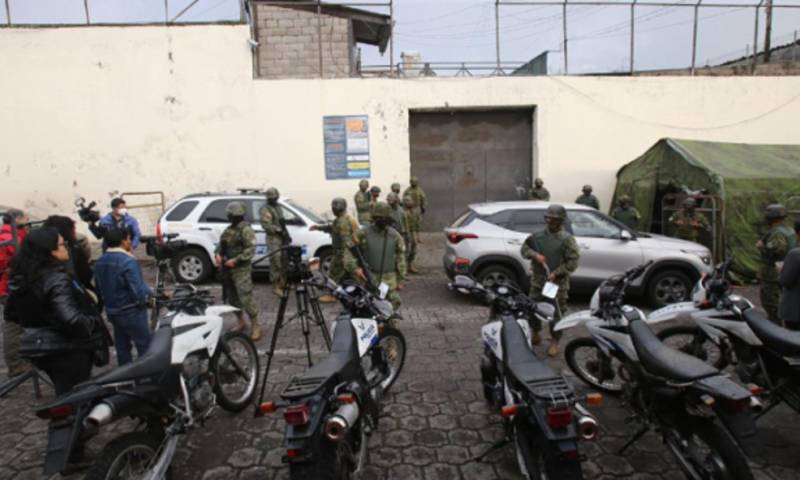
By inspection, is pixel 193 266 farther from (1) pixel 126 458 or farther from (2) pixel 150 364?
(1) pixel 126 458

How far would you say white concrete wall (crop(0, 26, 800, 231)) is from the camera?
13.2 meters

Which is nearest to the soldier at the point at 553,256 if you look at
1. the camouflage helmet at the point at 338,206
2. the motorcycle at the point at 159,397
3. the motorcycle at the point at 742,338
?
the motorcycle at the point at 742,338

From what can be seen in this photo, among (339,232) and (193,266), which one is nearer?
(339,232)

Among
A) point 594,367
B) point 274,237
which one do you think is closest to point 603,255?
point 594,367

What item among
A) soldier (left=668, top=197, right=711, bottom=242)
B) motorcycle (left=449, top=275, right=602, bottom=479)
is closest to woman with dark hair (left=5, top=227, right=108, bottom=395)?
motorcycle (left=449, top=275, right=602, bottom=479)

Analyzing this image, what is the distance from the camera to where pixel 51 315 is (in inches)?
140

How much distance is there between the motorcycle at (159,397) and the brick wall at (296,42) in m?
11.4

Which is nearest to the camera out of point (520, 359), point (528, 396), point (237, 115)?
point (528, 396)

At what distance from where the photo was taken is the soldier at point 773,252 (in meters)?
5.50

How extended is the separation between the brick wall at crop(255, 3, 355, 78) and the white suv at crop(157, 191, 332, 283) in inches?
243

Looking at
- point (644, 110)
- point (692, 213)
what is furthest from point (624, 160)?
point (692, 213)

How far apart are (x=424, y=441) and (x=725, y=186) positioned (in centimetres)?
833

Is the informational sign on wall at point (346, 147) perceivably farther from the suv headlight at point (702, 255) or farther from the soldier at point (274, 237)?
the suv headlight at point (702, 255)

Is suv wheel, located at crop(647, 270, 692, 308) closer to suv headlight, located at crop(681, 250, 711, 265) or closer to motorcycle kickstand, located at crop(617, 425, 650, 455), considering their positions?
suv headlight, located at crop(681, 250, 711, 265)
